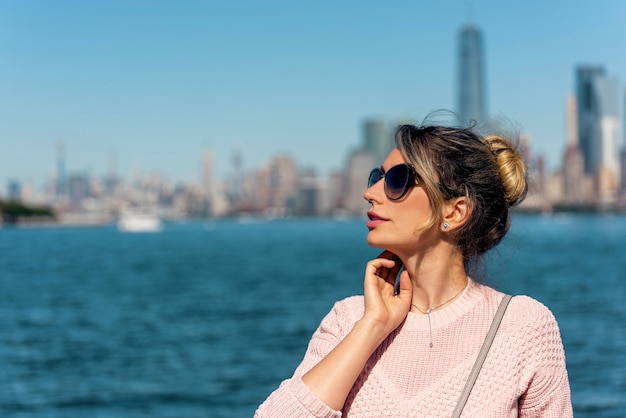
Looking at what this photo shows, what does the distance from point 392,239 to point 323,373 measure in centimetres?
43

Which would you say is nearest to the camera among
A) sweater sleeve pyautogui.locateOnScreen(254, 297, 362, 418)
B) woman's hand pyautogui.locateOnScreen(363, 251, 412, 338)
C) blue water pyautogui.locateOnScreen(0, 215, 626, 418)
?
sweater sleeve pyautogui.locateOnScreen(254, 297, 362, 418)

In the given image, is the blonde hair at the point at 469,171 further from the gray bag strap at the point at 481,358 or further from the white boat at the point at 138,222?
the white boat at the point at 138,222

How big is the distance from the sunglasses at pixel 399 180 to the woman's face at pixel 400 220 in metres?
0.02

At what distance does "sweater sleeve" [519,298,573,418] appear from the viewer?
8.14 feet

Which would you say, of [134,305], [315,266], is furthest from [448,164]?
[315,266]

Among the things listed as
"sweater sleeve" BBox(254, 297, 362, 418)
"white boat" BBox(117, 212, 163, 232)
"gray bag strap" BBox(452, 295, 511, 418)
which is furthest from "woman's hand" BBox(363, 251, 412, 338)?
"white boat" BBox(117, 212, 163, 232)

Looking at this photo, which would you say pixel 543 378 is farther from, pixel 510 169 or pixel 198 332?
pixel 198 332

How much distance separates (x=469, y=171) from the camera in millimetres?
2580

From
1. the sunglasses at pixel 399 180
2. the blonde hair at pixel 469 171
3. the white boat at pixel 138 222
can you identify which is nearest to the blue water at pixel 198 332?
the blonde hair at pixel 469 171

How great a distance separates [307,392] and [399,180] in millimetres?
629

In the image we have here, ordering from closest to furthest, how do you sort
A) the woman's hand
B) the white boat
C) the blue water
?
1. the woman's hand
2. the blue water
3. the white boat

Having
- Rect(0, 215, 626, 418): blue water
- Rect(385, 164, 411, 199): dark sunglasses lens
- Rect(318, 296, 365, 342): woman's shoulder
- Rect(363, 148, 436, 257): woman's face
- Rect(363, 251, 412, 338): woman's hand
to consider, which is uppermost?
Rect(385, 164, 411, 199): dark sunglasses lens

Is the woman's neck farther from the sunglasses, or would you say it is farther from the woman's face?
the sunglasses

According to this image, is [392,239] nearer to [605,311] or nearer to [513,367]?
[513,367]
